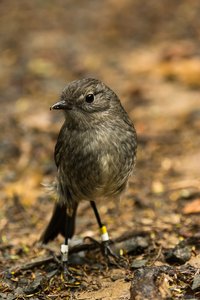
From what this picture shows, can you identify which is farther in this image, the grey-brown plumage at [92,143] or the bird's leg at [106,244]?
the bird's leg at [106,244]

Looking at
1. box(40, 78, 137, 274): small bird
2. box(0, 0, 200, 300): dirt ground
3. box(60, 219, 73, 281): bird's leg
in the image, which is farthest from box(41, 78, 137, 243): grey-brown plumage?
box(0, 0, 200, 300): dirt ground

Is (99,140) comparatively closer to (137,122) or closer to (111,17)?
(137,122)

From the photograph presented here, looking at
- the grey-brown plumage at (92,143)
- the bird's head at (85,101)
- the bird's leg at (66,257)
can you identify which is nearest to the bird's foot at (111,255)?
the bird's leg at (66,257)

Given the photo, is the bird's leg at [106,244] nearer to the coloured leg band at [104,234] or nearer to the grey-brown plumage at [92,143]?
the coloured leg band at [104,234]

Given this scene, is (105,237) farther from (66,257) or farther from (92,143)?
(92,143)

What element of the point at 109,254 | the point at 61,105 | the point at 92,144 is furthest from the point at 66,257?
the point at 61,105

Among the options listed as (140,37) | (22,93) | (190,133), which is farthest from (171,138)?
(140,37)

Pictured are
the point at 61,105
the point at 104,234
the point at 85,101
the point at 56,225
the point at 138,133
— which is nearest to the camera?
the point at 61,105
